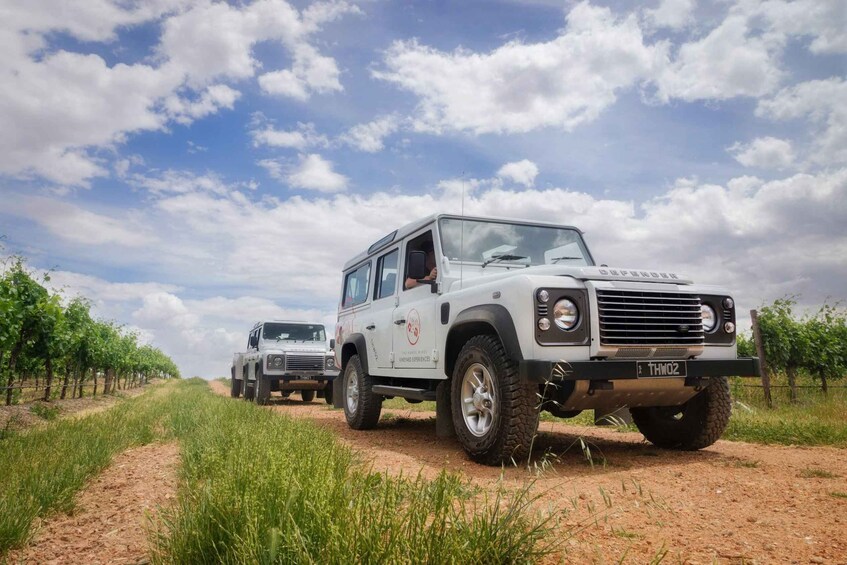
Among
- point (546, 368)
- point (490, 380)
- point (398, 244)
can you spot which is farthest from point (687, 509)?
point (398, 244)

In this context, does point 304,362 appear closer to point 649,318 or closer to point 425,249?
point 425,249

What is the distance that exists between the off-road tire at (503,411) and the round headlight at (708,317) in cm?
179

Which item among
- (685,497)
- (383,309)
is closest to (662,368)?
(685,497)

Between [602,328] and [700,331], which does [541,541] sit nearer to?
[602,328]

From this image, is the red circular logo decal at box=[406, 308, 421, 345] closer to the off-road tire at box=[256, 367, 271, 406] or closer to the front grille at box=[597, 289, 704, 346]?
the front grille at box=[597, 289, 704, 346]

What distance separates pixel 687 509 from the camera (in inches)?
117

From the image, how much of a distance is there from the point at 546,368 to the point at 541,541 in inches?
63.8

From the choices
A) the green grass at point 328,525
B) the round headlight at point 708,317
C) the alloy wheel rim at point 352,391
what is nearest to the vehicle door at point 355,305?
the alloy wheel rim at point 352,391

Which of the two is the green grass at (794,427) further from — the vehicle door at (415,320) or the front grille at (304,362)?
the front grille at (304,362)

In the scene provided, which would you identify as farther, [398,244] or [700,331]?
[398,244]

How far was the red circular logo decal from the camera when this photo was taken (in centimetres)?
570

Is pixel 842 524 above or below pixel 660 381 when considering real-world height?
below

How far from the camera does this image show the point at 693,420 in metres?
5.05

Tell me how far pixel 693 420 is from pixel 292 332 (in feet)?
39.0
